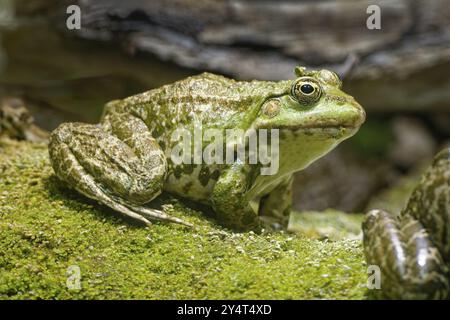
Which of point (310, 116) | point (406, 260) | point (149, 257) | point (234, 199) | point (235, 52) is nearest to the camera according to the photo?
point (406, 260)

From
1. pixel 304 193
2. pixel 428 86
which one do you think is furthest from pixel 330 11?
pixel 304 193

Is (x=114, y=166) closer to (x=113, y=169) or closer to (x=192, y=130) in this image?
(x=113, y=169)

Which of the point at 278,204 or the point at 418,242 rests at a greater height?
the point at 278,204

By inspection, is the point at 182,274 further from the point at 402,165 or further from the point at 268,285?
the point at 402,165

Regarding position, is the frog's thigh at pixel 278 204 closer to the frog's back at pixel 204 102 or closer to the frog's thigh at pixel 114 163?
the frog's back at pixel 204 102

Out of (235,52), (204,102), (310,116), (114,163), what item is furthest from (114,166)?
(235,52)

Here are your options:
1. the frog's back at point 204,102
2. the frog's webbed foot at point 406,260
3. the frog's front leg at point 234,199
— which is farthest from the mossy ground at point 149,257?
the frog's back at point 204,102

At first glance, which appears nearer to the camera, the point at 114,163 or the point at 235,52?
the point at 114,163
